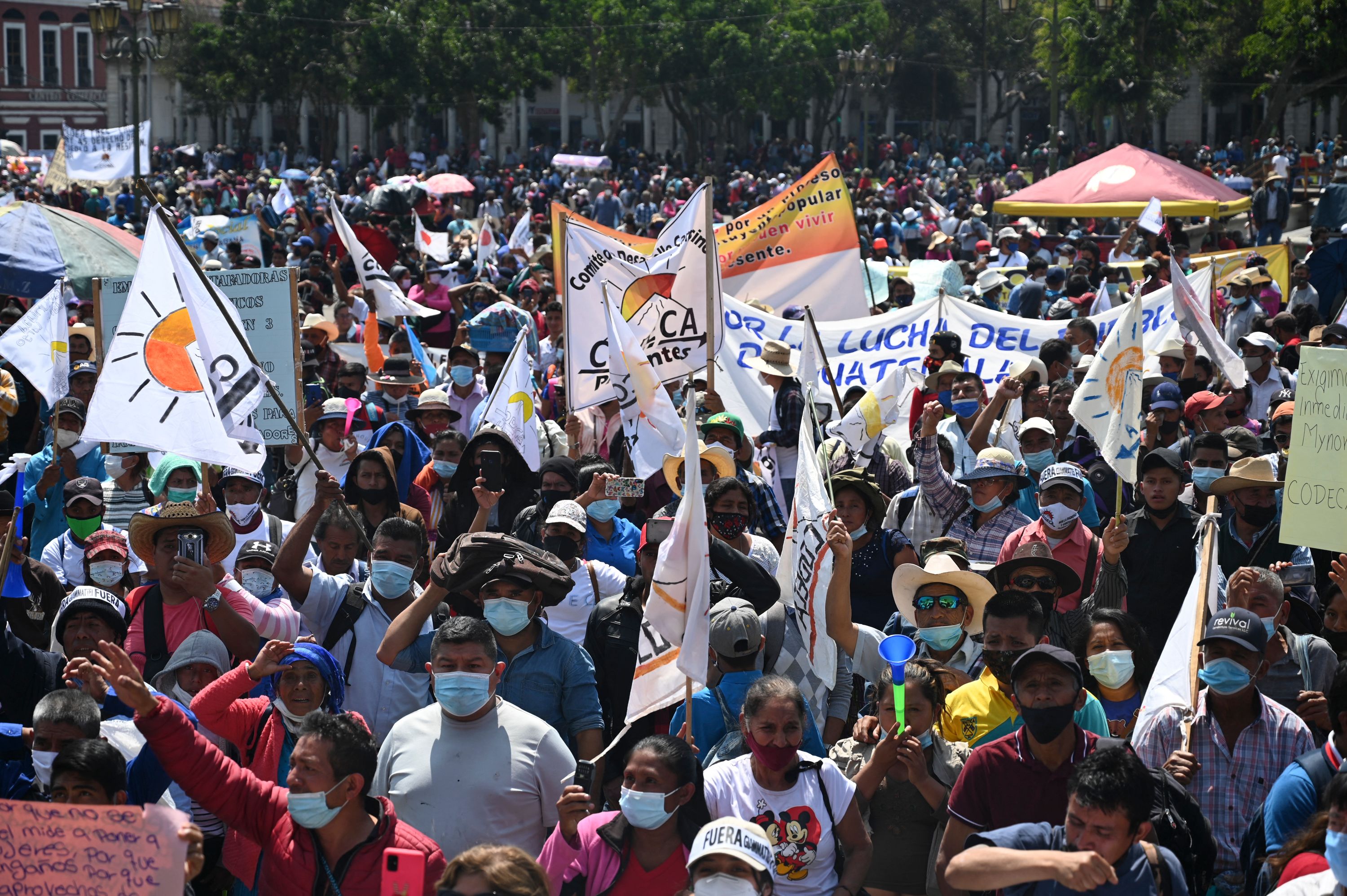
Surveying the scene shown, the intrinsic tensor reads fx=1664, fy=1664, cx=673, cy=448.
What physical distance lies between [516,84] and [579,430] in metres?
51.2

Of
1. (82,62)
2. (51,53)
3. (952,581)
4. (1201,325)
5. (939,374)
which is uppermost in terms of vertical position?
(51,53)

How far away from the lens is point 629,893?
434cm

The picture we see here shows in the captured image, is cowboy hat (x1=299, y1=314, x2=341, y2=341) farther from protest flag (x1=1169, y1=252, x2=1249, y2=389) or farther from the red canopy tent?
the red canopy tent

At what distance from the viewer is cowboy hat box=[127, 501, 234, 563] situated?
→ 6129mm

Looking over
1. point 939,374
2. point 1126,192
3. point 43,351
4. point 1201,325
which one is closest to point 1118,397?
point 939,374

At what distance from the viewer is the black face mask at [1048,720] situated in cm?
447

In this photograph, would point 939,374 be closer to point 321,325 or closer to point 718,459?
point 718,459

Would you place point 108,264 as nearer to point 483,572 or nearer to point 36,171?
point 483,572

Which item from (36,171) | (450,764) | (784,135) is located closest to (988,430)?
(450,764)

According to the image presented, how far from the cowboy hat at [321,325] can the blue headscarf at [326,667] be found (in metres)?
7.09

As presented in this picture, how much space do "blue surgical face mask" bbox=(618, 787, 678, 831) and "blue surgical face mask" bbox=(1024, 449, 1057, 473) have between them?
4.24m

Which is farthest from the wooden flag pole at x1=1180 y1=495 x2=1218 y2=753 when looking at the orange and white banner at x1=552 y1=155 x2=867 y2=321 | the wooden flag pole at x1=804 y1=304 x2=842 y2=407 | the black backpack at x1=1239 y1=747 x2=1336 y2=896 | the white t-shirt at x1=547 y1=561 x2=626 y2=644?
the orange and white banner at x1=552 y1=155 x2=867 y2=321

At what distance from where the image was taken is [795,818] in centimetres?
450

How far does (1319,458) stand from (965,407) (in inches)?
135
